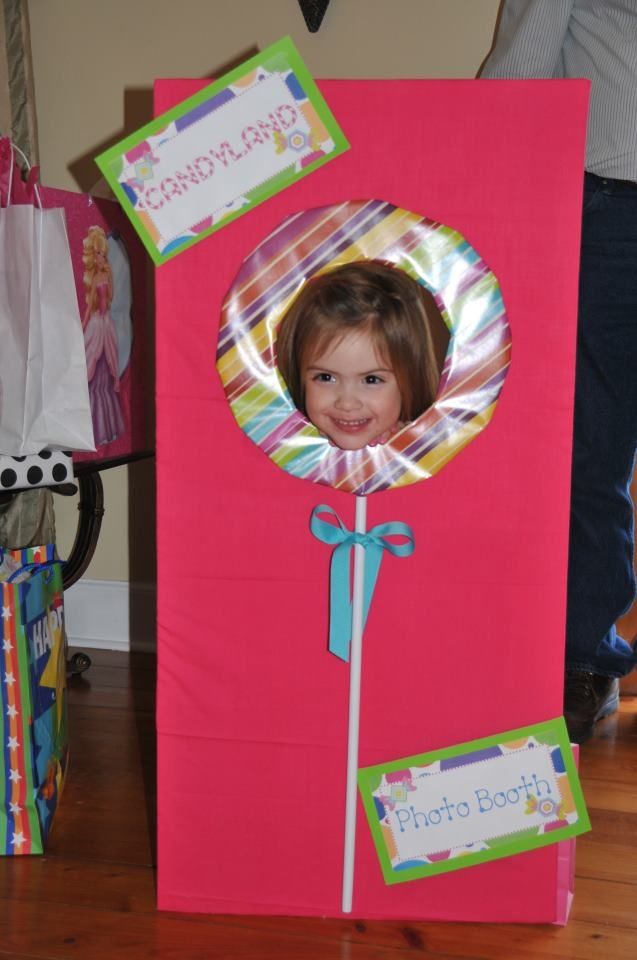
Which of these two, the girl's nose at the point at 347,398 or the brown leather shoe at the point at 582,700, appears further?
the brown leather shoe at the point at 582,700

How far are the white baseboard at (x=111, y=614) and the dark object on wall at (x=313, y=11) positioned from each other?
111 centimetres

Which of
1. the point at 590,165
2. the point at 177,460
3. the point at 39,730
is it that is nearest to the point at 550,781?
the point at 177,460

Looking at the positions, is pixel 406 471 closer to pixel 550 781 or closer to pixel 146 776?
pixel 550 781

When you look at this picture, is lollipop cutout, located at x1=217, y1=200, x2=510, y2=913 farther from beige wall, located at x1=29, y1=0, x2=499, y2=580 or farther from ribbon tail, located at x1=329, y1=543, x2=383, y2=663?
beige wall, located at x1=29, y1=0, x2=499, y2=580

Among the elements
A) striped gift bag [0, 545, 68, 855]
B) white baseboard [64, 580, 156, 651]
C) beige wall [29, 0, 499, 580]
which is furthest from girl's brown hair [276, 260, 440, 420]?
white baseboard [64, 580, 156, 651]

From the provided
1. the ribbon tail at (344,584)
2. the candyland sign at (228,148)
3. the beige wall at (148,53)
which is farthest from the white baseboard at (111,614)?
the candyland sign at (228,148)

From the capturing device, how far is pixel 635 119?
4.98 feet

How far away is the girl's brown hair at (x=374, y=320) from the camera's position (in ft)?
3.68

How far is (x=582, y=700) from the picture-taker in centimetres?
177

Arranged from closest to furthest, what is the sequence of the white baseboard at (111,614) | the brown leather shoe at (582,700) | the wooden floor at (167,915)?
the wooden floor at (167,915)
the brown leather shoe at (582,700)
the white baseboard at (111,614)

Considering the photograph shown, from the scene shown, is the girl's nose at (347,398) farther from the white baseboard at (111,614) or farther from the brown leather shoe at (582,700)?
the white baseboard at (111,614)

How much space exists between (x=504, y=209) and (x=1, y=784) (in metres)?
0.92

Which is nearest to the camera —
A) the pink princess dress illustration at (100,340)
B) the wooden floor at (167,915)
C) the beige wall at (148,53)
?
the wooden floor at (167,915)

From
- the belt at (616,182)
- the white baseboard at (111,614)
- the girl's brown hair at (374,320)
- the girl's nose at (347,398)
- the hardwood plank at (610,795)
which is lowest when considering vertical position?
the hardwood plank at (610,795)
